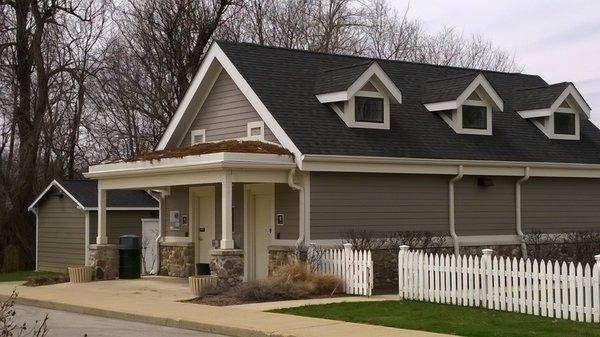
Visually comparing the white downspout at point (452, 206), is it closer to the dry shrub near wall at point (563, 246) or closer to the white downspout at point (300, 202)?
the dry shrub near wall at point (563, 246)

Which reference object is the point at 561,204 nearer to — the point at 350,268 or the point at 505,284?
the point at 350,268

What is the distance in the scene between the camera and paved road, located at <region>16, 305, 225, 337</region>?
14.5 meters

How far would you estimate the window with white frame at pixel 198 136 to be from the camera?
24953 millimetres

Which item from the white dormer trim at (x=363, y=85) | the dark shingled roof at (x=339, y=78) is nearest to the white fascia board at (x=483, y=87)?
the white dormer trim at (x=363, y=85)

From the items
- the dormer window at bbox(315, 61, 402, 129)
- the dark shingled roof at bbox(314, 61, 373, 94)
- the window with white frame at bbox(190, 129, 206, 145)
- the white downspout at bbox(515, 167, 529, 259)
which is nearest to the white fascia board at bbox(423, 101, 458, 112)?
A: the dormer window at bbox(315, 61, 402, 129)

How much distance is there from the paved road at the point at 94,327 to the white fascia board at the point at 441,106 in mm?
11506

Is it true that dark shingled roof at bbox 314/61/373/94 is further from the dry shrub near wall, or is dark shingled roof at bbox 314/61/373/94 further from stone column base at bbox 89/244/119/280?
stone column base at bbox 89/244/119/280

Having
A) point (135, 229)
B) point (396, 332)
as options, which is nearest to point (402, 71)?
point (135, 229)

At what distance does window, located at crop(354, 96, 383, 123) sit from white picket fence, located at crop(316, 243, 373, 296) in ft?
14.2

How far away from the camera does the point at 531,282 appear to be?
1563 cm

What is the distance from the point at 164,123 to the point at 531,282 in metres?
25.3

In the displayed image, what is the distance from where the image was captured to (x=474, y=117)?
993 inches

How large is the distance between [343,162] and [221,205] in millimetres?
4297

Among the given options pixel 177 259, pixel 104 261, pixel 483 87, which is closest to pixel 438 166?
pixel 483 87
